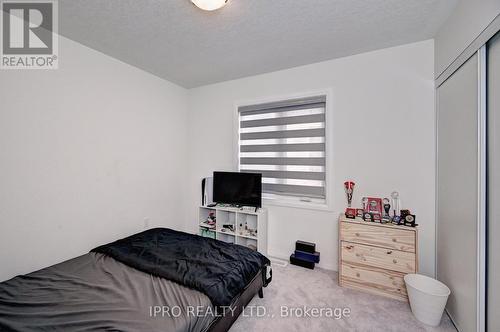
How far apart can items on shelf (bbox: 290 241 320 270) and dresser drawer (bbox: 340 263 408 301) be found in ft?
1.32

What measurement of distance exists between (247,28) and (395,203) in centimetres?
236

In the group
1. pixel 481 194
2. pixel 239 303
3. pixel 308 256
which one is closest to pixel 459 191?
pixel 481 194

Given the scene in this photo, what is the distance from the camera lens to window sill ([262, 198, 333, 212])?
261 cm

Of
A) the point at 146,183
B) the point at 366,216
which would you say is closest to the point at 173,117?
the point at 146,183

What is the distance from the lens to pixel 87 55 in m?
2.29

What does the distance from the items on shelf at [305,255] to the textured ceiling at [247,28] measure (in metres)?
2.35

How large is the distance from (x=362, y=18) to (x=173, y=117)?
278 centimetres

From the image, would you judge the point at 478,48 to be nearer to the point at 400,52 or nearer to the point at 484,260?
the point at 400,52

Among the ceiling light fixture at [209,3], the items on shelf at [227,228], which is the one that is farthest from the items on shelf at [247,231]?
the ceiling light fixture at [209,3]

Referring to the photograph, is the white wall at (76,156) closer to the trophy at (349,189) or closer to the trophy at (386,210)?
the trophy at (349,189)

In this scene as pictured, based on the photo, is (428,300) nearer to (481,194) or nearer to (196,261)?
(481,194)

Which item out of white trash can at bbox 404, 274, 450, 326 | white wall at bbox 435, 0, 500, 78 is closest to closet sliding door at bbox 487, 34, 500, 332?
white wall at bbox 435, 0, 500, 78

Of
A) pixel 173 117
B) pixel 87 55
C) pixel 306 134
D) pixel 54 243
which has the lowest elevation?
pixel 54 243

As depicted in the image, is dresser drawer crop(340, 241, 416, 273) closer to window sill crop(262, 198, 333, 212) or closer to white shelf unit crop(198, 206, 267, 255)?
window sill crop(262, 198, 333, 212)
